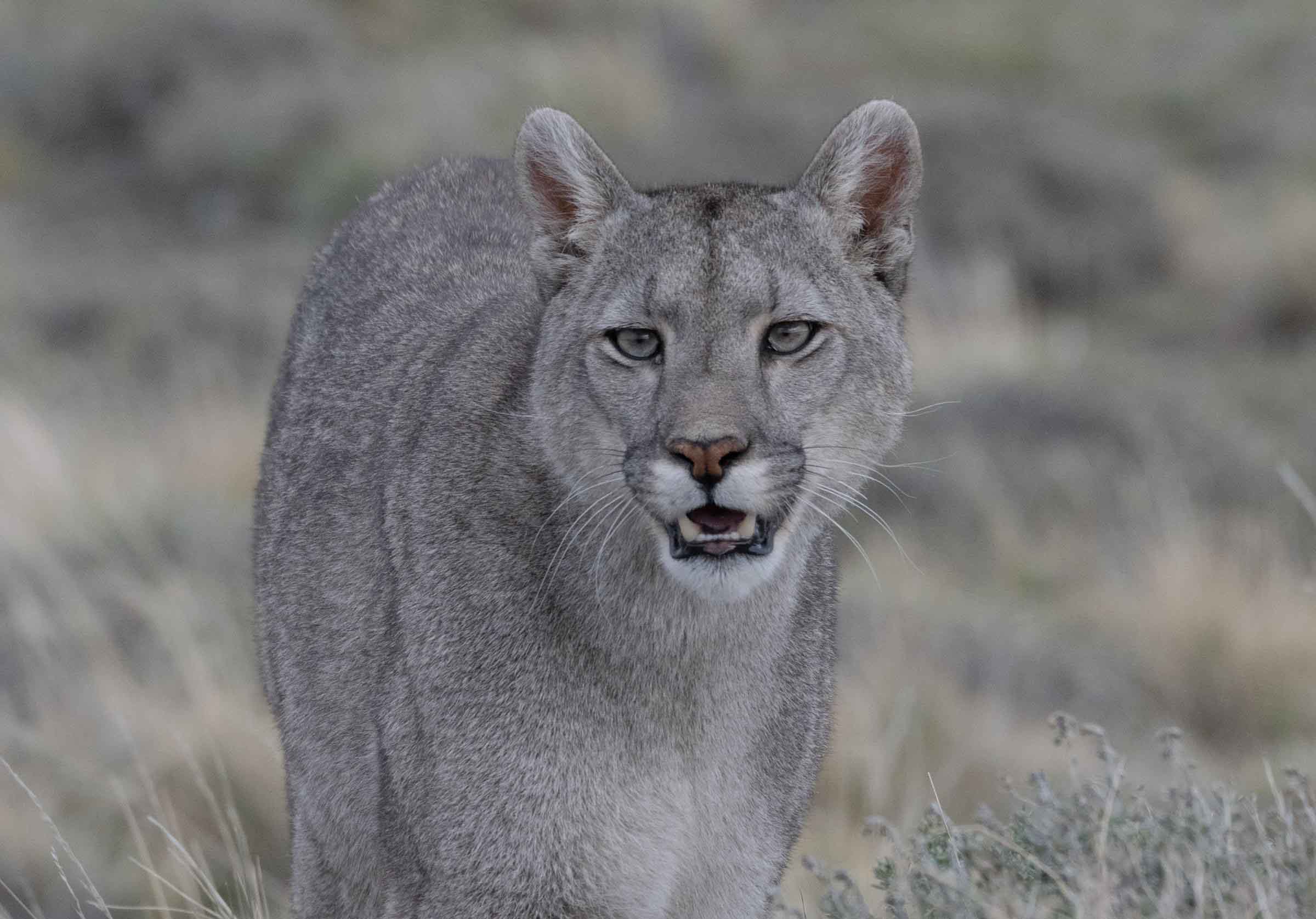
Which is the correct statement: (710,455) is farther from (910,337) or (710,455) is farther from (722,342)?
(910,337)

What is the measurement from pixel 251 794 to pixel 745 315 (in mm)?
4603

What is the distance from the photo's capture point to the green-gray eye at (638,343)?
451 cm

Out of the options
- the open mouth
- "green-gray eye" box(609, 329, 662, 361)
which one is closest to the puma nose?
the open mouth

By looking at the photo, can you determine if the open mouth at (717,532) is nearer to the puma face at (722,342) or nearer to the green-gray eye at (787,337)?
the puma face at (722,342)

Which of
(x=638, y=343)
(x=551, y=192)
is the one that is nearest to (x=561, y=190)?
(x=551, y=192)

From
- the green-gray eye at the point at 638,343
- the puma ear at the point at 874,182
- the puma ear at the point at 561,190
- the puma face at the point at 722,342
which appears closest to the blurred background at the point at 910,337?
the puma ear at the point at 874,182

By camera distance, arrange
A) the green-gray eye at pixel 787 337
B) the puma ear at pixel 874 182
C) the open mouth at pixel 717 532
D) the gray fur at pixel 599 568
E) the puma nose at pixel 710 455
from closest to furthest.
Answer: the puma nose at pixel 710 455, the open mouth at pixel 717 532, the gray fur at pixel 599 568, the green-gray eye at pixel 787 337, the puma ear at pixel 874 182

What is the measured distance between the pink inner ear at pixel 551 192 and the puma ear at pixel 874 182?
0.61 meters

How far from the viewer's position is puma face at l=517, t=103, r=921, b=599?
4262 mm

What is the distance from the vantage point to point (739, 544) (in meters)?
4.28

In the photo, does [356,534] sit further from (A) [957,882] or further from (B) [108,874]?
(B) [108,874]

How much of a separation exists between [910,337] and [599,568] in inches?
384

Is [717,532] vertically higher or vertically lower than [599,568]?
higher

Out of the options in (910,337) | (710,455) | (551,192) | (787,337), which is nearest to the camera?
(710,455)
